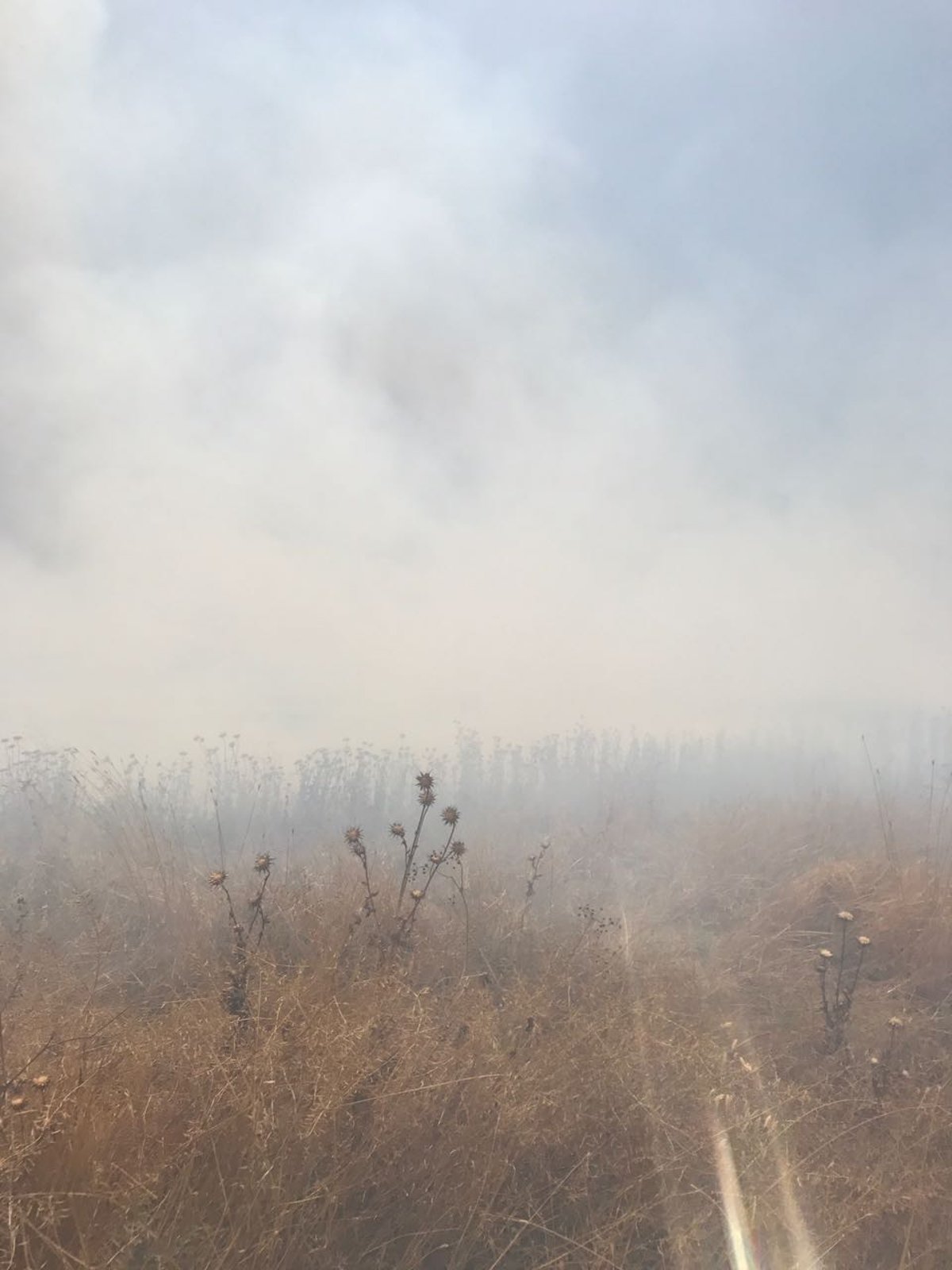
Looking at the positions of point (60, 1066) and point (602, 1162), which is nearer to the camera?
point (60, 1066)

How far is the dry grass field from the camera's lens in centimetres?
197

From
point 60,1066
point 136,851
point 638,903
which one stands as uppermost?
point 60,1066

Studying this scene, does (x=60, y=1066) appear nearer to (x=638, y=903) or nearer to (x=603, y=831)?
(x=638, y=903)

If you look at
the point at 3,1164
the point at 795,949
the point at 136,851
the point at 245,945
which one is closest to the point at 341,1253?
the point at 3,1164

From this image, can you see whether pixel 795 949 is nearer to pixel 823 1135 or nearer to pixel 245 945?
pixel 823 1135

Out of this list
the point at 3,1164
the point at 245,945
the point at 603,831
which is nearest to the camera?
the point at 3,1164

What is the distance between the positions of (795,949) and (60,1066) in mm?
4849

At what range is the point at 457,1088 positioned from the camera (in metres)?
2.57

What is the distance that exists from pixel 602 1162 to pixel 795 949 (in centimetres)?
347

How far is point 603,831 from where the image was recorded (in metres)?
9.67

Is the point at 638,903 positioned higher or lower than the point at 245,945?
lower

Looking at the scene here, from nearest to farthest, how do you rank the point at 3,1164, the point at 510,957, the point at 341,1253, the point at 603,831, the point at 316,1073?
the point at 3,1164
the point at 341,1253
the point at 316,1073
the point at 510,957
the point at 603,831

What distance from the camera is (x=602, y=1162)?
2.62 metres

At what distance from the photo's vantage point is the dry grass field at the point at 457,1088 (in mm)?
1970
